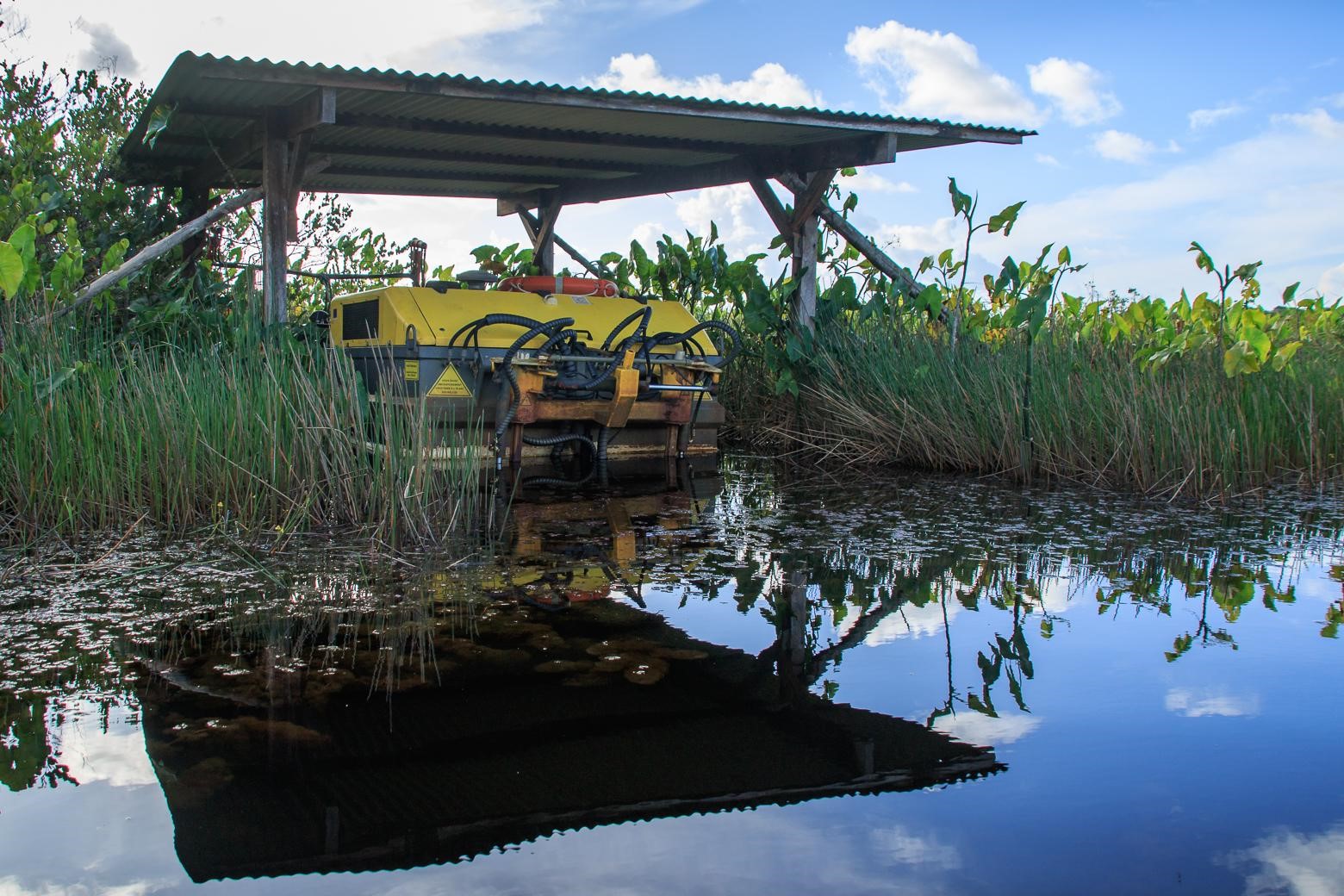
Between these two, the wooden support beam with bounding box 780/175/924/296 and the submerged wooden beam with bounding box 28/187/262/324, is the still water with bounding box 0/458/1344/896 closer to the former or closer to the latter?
the submerged wooden beam with bounding box 28/187/262/324

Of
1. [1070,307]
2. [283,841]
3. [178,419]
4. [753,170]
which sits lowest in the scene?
[283,841]

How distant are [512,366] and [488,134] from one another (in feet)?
9.46

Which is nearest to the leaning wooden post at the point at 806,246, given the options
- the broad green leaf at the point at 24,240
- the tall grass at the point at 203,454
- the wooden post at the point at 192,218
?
the wooden post at the point at 192,218

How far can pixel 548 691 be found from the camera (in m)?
3.16

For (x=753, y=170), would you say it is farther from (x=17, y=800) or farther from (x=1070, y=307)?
(x=17, y=800)

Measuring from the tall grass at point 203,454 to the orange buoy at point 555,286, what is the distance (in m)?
3.19

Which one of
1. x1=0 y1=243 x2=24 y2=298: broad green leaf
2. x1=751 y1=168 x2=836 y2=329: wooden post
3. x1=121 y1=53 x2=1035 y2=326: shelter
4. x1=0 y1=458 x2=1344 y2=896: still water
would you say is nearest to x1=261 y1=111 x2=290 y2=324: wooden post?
x1=121 y1=53 x2=1035 y2=326: shelter

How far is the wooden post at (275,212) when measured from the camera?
28.1ft

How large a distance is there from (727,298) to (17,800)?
35.3 feet

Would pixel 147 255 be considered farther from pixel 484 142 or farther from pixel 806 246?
pixel 806 246

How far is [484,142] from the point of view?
33.7 ft

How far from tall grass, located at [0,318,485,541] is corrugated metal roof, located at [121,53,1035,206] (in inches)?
108

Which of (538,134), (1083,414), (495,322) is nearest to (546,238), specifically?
(538,134)

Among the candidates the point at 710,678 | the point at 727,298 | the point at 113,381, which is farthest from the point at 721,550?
the point at 727,298
